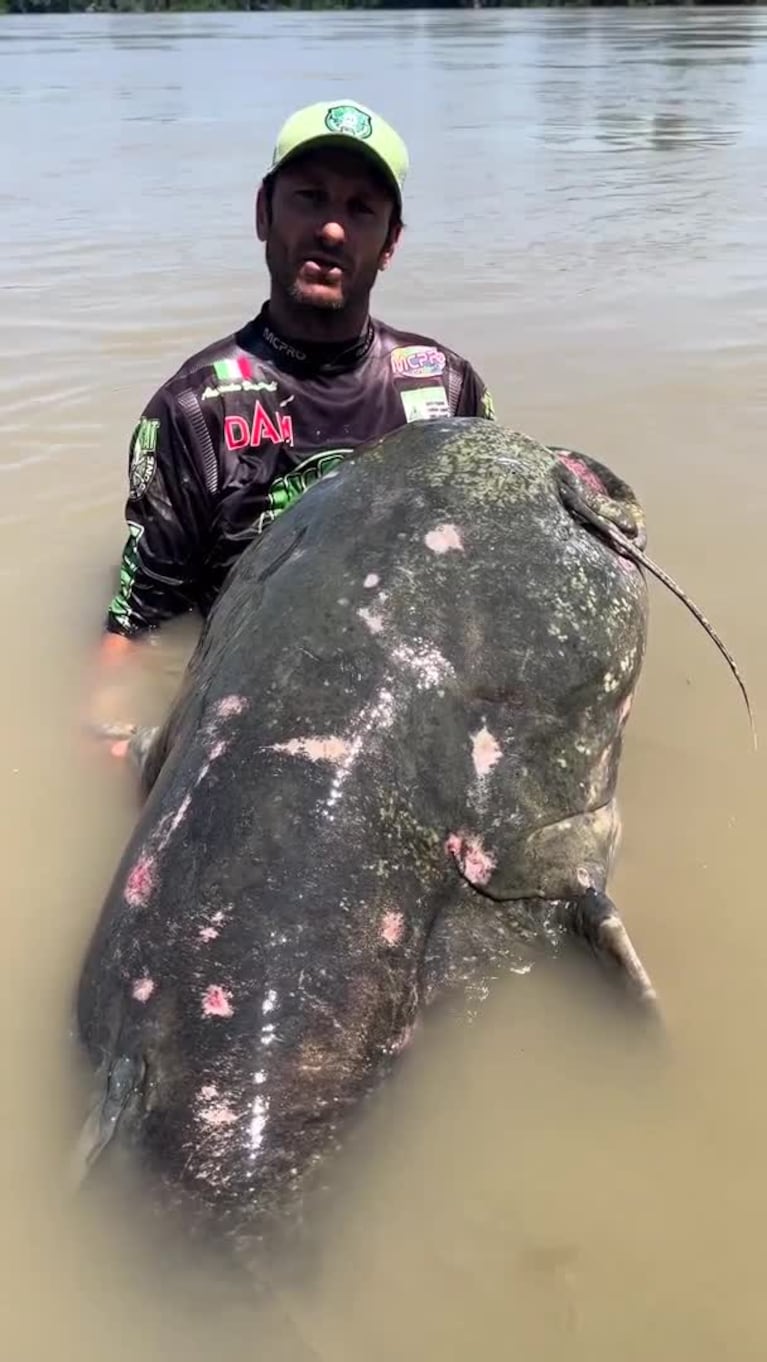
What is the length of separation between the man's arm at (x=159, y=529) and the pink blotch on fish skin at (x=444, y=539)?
3.66 ft

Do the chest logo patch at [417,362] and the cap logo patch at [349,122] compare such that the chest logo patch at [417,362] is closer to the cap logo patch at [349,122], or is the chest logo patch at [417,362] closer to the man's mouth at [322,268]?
the man's mouth at [322,268]

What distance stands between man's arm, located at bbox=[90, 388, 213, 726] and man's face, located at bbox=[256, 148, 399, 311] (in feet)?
1.49

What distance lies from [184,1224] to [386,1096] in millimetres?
366

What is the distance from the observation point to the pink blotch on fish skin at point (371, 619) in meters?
2.01

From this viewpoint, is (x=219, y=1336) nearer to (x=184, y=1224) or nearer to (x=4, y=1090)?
(x=184, y=1224)

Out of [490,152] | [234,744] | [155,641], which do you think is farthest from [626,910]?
[490,152]

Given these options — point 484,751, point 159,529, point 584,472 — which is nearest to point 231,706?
point 484,751

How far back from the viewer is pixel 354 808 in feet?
6.11

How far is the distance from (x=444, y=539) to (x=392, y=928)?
0.70 metres

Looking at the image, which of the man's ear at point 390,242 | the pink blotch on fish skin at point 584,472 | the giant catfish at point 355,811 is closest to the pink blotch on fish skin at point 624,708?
the giant catfish at point 355,811

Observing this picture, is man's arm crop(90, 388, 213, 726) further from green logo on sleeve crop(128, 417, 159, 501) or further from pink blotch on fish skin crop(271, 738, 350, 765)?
pink blotch on fish skin crop(271, 738, 350, 765)

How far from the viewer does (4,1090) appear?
77.1 inches

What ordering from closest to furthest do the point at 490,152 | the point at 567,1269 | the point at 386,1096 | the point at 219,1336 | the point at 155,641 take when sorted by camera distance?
the point at 219,1336, the point at 567,1269, the point at 386,1096, the point at 155,641, the point at 490,152

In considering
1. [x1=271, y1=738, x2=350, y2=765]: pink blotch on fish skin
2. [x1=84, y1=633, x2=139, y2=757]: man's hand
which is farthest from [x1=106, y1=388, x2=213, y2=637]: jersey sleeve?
[x1=271, y1=738, x2=350, y2=765]: pink blotch on fish skin
